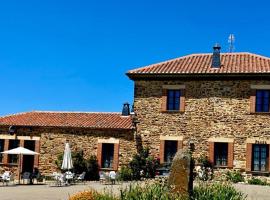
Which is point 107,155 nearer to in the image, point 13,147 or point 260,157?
point 13,147

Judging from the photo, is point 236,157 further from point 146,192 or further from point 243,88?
point 146,192

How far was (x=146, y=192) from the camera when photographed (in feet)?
41.3

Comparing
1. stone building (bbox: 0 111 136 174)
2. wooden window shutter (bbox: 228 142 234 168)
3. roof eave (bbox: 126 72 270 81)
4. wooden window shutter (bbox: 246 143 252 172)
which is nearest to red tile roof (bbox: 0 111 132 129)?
stone building (bbox: 0 111 136 174)

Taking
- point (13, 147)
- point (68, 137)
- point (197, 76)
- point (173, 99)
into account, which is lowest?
point (13, 147)

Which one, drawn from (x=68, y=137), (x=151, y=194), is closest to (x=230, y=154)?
(x=68, y=137)

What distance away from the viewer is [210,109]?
2733 cm

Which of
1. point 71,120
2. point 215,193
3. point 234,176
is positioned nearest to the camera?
point 215,193

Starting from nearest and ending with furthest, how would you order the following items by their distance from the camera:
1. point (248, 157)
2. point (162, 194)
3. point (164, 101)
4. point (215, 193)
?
point (162, 194), point (215, 193), point (248, 157), point (164, 101)

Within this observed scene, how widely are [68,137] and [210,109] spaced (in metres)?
8.26

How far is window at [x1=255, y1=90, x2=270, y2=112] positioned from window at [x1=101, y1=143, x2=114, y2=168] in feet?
27.3

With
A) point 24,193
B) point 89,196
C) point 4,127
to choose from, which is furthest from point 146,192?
point 4,127

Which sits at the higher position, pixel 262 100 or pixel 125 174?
pixel 262 100

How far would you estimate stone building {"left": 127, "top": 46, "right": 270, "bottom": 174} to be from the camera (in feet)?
87.0

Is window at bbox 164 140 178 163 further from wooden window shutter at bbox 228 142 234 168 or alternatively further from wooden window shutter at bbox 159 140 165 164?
wooden window shutter at bbox 228 142 234 168
